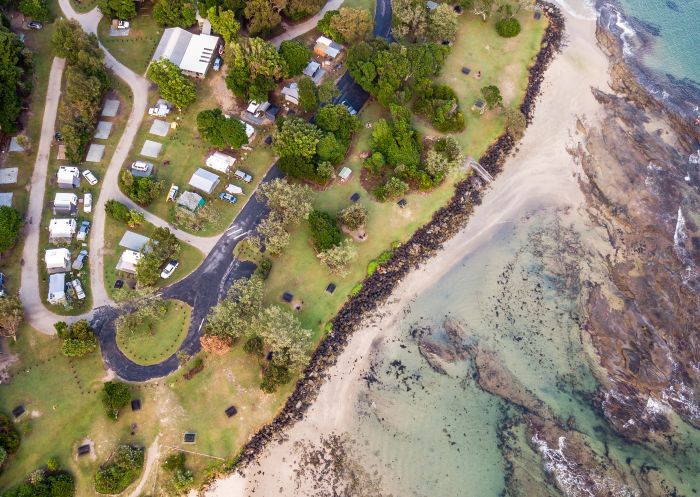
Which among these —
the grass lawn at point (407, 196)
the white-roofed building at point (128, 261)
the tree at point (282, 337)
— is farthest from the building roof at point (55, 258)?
the tree at point (282, 337)

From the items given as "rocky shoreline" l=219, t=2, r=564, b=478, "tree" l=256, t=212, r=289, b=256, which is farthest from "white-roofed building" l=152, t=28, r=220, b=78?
"rocky shoreline" l=219, t=2, r=564, b=478

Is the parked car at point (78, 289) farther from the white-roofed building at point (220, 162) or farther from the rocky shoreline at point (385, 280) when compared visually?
the rocky shoreline at point (385, 280)

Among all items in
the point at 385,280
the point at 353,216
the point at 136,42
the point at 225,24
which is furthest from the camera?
the point at 136,42

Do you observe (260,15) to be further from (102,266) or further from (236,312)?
(236,312)

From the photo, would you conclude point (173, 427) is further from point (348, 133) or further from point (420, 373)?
point (348, 133)

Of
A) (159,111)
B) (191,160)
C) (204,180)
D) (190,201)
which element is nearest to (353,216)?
(204,180)

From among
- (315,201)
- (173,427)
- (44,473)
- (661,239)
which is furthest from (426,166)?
(44,473)
